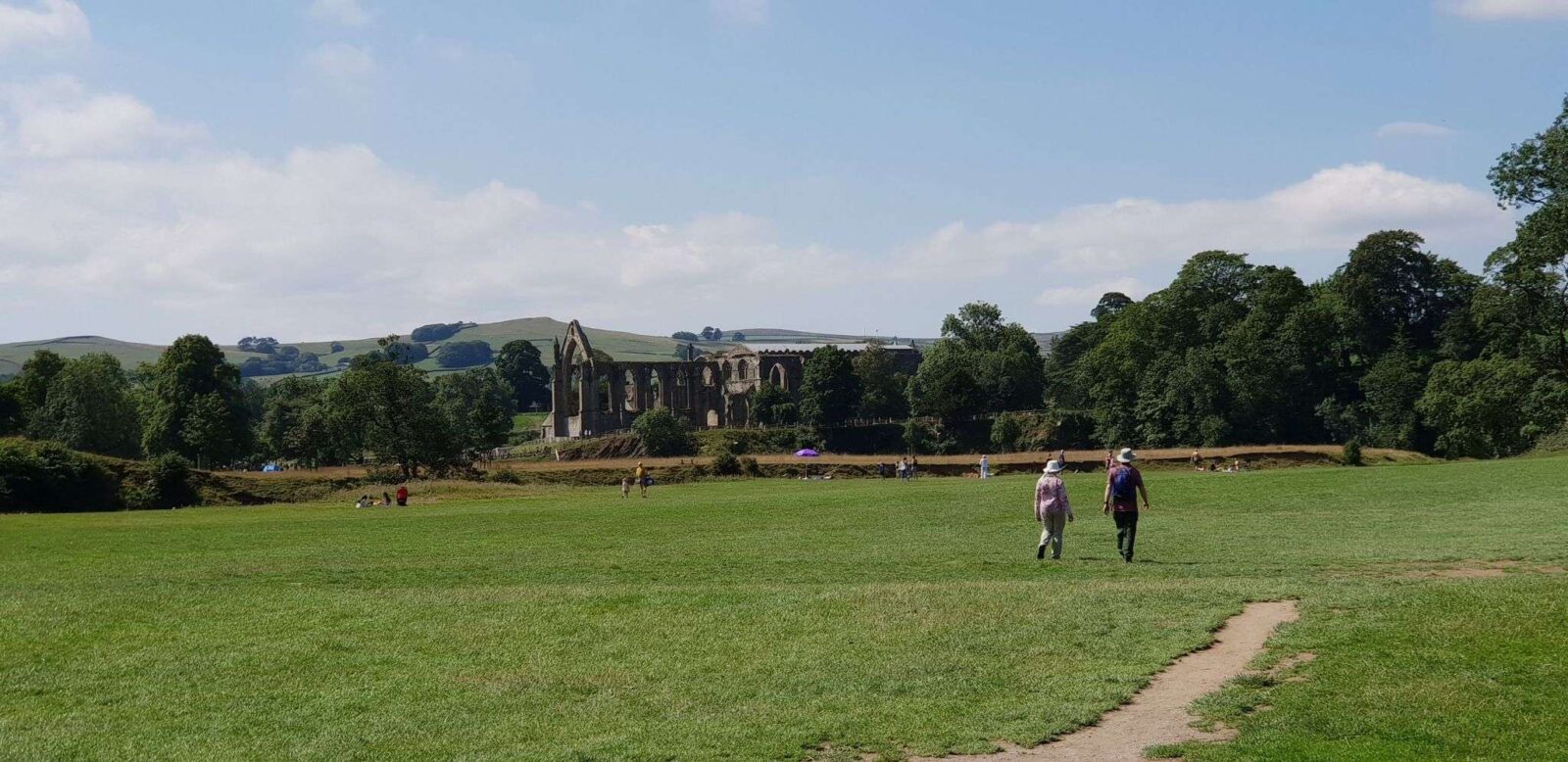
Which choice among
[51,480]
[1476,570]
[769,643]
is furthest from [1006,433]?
[769,643]

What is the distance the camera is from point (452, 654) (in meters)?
15.8

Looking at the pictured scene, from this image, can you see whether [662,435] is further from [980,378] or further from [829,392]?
[980,378]

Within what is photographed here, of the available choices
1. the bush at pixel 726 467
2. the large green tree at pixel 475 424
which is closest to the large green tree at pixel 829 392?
the large green tree at pixel 475 424

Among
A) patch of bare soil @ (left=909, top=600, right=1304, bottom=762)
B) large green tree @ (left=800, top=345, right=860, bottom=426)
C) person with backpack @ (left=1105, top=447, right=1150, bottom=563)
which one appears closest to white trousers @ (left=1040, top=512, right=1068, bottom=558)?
person with backpack @ (left=1105, top=447, right=1150, bottom=563)

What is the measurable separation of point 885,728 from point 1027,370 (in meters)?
137

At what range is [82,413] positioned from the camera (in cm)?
10369

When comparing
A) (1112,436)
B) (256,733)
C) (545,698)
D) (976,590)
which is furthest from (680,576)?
(1112,436)

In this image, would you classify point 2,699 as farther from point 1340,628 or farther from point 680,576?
point 1340,628

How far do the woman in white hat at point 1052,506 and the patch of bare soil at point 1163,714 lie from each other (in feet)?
24.8

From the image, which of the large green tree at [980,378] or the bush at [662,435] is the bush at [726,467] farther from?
the large green tree at [980,378]

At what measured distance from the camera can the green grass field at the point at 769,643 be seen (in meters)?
11.8

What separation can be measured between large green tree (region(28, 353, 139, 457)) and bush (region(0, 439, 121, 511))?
36541 mm

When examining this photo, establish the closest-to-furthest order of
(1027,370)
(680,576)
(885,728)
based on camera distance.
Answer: (885,728) → (680,576) → (1027,370)

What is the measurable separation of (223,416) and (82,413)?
1240cm
